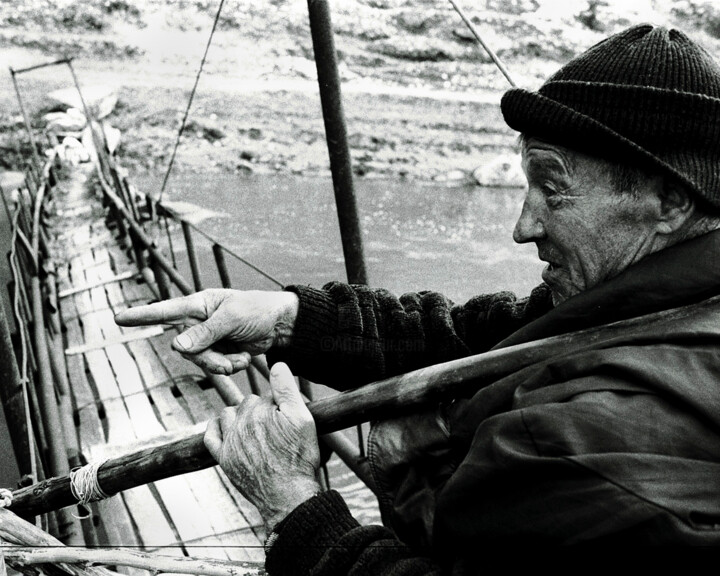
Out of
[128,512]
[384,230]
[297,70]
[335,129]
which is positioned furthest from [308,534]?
[297,70]

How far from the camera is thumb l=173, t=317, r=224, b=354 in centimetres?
170

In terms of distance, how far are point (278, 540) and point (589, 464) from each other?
2.03 ft

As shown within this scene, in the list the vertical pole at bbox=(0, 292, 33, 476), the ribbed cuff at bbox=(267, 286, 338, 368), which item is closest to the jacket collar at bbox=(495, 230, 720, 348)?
the ribbed cuff at bbox=(267, 286, 338, 368)

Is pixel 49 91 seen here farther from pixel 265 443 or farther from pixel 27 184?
pixel 265 443

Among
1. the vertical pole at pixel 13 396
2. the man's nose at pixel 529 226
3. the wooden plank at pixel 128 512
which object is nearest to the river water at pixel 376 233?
the wooden plank at pixel 128 512

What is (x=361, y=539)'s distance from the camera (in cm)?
130

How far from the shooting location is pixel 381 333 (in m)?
1.88

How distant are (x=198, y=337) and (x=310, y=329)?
0.89 feet

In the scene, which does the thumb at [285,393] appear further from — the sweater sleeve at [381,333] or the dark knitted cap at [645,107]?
the dark knitted cap at [645,107]

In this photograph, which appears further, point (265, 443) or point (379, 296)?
point (379, 296)

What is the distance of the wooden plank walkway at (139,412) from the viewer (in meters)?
3.23

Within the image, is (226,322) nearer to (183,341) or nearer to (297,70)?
(183,341)

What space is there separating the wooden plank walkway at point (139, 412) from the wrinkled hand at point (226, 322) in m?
0.52

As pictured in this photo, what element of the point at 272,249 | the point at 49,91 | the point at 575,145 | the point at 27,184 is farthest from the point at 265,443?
the point at 49,91
